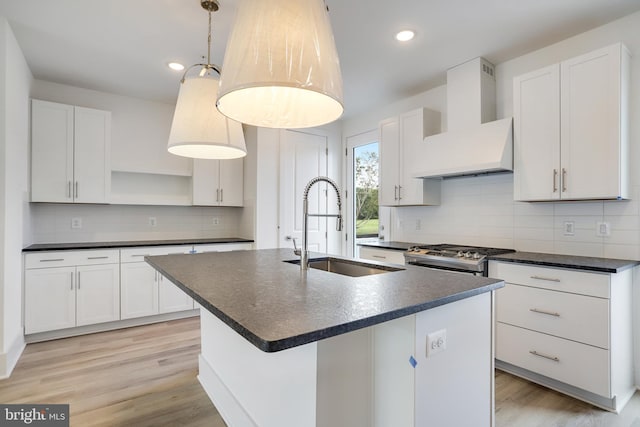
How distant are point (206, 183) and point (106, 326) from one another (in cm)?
194

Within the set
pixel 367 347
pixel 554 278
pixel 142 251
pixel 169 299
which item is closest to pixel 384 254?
pixel 554 278

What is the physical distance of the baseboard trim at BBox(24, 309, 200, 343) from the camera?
10.3 ft

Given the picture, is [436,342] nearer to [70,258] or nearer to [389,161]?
[389,161]

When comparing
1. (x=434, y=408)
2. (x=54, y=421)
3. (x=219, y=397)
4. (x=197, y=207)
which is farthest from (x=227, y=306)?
(x=197, y=207)

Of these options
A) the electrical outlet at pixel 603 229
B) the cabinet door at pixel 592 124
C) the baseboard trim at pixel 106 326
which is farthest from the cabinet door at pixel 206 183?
the electrical outlet at pixel 603 229

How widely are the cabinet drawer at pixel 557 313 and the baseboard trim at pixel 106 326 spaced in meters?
3.38

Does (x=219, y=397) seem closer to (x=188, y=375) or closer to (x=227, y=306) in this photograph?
(x=188, y=375)

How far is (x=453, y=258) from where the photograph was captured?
8.87 ft

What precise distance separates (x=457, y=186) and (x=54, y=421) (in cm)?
370

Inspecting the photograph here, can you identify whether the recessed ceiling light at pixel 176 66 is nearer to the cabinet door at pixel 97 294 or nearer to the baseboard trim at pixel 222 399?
the cabinet door at pixel 97 294

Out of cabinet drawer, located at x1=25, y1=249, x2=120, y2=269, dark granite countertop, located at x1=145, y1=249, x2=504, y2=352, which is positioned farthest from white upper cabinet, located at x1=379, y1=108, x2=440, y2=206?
cabinet drawer, located at x1=25, y1=249, x2=120, y2=269

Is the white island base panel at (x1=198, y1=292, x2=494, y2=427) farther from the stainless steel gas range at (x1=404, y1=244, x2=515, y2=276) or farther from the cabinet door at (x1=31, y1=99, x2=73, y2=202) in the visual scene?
the cabinet door at (x1=31, y1=99, x2=73, y2=202)

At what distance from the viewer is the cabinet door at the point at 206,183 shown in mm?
4160

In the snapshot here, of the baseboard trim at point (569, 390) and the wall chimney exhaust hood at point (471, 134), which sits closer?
the baseboard trim at point (569, 390)
